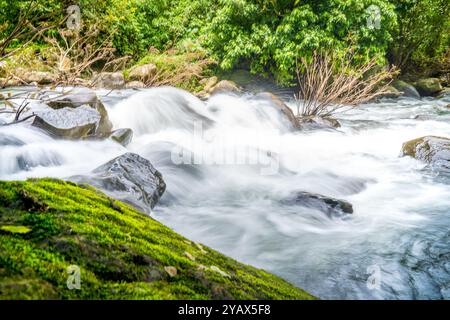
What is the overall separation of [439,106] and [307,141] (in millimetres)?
7492

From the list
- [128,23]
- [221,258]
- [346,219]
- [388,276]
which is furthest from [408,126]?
[128,23]

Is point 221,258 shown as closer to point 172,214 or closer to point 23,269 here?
point 23,269

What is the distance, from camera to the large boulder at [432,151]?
638 centimetres

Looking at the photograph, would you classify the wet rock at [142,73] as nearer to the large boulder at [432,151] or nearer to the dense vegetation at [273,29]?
the dense vegetation at [273,29]

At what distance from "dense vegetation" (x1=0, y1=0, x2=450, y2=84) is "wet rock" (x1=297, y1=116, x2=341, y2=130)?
2.16 meters

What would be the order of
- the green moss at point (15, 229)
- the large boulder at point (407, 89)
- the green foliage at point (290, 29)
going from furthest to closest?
1. the large boulder at point (407, 89)
2. the green foliage at point (290, 29)
3. the green moss at point (15, 229)

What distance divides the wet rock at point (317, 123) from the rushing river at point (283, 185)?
32cm

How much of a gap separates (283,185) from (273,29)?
892 centimetres

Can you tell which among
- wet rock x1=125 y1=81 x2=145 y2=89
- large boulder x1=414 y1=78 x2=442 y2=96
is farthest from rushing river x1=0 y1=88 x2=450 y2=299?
large boulder x1=414 y1=78 x2=442 y2=96

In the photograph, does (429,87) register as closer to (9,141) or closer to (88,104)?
(88,104)

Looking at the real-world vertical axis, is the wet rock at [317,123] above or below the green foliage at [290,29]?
below

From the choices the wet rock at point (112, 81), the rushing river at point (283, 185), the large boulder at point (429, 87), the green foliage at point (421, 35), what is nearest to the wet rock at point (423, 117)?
the rushing river at point (283, 185)

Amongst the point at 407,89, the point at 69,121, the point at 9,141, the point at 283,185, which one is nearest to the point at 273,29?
the point at 407,89

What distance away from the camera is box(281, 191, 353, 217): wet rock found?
463 centimetres
